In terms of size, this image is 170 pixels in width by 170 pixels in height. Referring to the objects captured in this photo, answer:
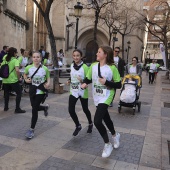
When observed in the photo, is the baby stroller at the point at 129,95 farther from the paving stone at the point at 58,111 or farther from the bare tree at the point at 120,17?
the bare tree at the point at 120,17

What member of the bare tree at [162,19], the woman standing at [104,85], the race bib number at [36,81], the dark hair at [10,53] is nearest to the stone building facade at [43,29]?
the bare tree at [162,19]

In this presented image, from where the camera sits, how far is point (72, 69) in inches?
202

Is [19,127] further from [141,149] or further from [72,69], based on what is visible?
[141,149]

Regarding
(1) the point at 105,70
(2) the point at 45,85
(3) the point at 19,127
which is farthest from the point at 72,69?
(3) the point at 19,127

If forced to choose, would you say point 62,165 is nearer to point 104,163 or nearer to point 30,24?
point 104,163

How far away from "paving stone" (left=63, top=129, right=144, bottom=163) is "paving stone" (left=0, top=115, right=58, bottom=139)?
3.21ft

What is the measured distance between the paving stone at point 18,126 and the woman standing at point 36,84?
0.40m

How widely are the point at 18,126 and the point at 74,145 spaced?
→ 1.75 meters

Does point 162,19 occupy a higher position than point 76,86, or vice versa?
point 162,19

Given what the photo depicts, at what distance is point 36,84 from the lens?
16.9 ft

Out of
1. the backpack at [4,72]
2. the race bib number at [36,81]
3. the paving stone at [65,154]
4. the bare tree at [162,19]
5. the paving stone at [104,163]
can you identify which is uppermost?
the bare tree at [162,19]

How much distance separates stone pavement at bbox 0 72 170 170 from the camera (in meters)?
3.94

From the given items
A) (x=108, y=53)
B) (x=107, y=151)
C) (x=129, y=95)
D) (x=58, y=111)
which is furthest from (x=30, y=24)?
(x=107, y=151)

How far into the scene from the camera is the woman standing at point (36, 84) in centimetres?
508
